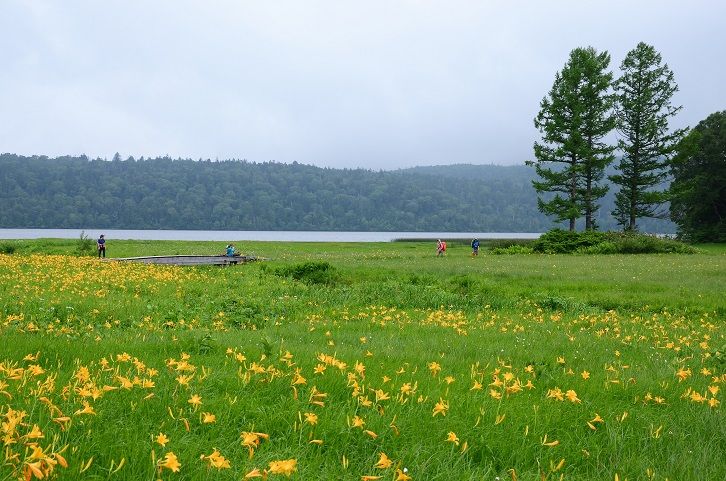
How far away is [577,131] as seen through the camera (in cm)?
4878

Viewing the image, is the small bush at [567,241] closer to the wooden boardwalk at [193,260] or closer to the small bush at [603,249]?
the small bush at [603,249]

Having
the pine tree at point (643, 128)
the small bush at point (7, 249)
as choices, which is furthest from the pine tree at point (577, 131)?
the small bush at point (7, 249)

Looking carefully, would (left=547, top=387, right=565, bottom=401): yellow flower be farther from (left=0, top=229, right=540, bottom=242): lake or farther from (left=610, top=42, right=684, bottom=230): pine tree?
(left=0, top=229, right=540, bottom=242): lake

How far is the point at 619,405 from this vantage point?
16.5ft

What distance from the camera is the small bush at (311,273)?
2152 centimetres

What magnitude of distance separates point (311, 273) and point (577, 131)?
3681cm

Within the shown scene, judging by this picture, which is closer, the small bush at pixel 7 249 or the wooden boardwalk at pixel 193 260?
the wooden boardwalk at pixel 193 260

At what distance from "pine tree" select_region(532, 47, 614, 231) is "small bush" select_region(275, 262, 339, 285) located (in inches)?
1337

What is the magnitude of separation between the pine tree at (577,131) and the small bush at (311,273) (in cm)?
3397

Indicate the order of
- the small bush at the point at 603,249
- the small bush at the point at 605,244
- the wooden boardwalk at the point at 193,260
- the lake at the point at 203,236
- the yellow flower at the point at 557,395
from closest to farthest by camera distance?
1. the yellow flower at the point at 557,395
2. the wooden boardwalk at the point at 193,260
3. the small bush at the point at 603,249
4. the small bush at the point at 605,244
5. the lake at the point at 203,236

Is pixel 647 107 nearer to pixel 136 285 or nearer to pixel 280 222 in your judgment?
pixel 136 285

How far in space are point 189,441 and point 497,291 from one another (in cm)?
1621

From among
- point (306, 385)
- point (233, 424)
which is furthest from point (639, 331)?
point (233, 424)

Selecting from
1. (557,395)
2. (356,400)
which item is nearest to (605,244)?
(557,395)
